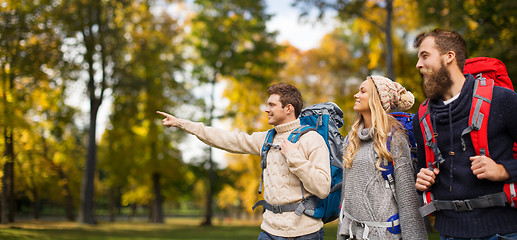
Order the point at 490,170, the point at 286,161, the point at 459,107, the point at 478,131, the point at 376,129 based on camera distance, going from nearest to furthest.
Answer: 1. the point at 490,170
2. the point at 478,131
3. the point at 459,107
4. the point at 376,129
5. the point at 286,161

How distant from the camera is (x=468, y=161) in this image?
262cm

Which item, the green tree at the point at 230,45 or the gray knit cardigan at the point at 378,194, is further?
the green tree at the point at 230,45

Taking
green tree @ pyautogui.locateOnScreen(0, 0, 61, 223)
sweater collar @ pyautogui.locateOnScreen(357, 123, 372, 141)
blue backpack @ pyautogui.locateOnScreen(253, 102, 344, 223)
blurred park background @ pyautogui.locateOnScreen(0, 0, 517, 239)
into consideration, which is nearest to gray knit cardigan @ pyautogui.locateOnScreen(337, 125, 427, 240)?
sweater collar @ pyautogui.locateOnScreen(357, 123, 372, 141)

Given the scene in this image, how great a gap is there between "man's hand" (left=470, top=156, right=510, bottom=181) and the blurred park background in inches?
424

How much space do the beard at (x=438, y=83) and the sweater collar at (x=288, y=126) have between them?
67.9 inches

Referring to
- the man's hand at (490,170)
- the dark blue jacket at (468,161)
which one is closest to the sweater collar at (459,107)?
the dark blue jacket at (468,161)

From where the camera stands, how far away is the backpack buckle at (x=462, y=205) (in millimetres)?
2558

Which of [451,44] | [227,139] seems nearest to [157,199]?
[227,139]

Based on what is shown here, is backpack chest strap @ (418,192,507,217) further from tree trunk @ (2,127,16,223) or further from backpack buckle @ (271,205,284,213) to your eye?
tree trunk @ (2,127,16,223)

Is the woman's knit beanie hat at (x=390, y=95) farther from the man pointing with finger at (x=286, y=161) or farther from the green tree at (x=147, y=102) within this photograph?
the green tree at (x=147, y=102)

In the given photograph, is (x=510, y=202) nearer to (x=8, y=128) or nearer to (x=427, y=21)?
(x=427, y=21)

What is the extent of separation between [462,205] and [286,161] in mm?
Answer: 1752

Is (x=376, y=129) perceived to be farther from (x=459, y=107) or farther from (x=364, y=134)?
(x=459, y=107)

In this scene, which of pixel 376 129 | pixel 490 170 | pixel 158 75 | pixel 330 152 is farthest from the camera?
pixel 158 75
